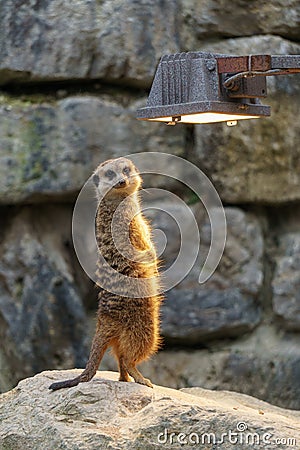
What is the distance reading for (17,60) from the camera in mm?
2676

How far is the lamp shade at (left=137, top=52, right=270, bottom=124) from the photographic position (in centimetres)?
163

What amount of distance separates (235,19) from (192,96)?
1.21 metres

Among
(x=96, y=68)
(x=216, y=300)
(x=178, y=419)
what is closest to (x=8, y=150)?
(x=96, y=68)

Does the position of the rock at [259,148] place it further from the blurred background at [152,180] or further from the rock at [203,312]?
the rock at [203,312]

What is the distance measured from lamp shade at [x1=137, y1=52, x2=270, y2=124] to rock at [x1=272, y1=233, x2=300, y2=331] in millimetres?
1134

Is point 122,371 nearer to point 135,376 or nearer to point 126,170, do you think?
point 135,376

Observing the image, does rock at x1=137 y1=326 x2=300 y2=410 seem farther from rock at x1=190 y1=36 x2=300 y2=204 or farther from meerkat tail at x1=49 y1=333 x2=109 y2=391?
meerkat tail at x1=49 y1=333 x2=109 y2=391

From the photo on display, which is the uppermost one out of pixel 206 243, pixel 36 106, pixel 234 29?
pixel 234 29

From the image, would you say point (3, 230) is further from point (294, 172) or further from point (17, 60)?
point (294, 172)

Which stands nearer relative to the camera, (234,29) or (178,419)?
(178,419)

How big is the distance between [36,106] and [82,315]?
65 cm

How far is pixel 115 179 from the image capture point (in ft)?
6.85

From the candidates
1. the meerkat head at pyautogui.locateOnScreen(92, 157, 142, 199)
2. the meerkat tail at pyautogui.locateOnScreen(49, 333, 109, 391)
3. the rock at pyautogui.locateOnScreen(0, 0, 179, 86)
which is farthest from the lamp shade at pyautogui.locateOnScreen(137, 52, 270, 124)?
Result: the rock at pyautogui.locateOnScreen(0, 0, 179, 86)

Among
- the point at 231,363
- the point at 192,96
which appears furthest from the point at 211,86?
the point at 231,363
